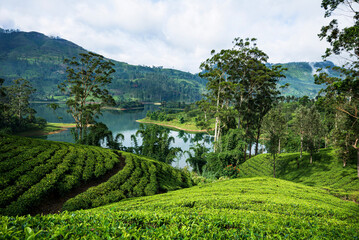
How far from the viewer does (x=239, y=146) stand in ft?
78.8

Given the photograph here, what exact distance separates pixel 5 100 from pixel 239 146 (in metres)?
89.0

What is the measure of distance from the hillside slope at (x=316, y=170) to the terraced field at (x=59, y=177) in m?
16.1

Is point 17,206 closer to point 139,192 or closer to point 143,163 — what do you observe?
point 139,192

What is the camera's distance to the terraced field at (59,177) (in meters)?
8.17

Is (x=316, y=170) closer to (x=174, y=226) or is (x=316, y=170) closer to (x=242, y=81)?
(x=242, y=81)

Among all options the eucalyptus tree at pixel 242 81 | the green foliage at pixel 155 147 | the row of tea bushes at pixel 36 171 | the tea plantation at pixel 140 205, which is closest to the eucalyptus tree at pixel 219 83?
the eucalyptus tree at pixel 242 81

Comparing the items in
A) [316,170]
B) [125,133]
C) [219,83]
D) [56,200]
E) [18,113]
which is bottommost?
[125,133]

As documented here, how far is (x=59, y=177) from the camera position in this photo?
10086 mm

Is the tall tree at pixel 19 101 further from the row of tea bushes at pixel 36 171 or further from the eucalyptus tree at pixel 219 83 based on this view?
the eucalyptus tree at pixel 219 83

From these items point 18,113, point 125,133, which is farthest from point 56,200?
point 18,113

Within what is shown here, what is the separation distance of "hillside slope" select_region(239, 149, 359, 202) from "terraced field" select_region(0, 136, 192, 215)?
52.7 ft

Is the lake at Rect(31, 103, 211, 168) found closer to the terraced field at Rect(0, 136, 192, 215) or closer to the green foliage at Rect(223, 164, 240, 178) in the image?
the green foliage at Rect(223, 164, 240, 178)

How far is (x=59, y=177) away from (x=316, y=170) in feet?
109

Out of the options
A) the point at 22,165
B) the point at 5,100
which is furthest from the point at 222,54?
the point at 5,100
